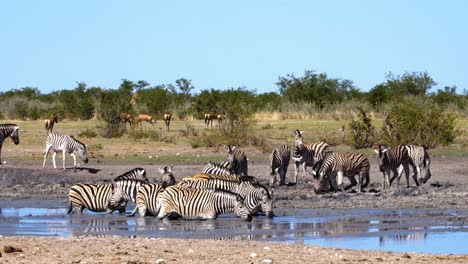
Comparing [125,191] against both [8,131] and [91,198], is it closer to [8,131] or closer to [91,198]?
[91,198]

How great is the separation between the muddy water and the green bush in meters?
13.6

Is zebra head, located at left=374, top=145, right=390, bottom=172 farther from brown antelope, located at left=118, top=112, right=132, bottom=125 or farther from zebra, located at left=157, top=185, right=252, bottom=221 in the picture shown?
brown antelope, located at left=118, top=112, right=132, bottom=125

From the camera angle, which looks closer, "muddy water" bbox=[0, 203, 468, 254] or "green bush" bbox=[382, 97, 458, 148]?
"muddy water" bbox=[0, 203, 468, 254]

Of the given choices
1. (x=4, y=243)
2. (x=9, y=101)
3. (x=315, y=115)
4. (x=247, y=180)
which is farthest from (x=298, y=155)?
(x=9, y=101)

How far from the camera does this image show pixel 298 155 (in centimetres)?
2514

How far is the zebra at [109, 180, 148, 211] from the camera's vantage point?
1955 cm

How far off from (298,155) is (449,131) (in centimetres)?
1043

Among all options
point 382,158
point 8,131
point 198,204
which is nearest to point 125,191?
point 198,204

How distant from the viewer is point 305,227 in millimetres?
17219

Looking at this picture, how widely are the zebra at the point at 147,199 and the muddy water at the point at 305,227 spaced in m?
0.21

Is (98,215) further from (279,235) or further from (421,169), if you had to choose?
(421,169)

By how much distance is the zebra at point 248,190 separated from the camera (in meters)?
18.6

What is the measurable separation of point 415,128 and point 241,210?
1633cm

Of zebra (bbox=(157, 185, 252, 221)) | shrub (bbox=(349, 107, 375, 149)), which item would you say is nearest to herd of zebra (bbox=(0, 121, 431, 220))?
zebra (bbox=(157, 185, 252, 221))
